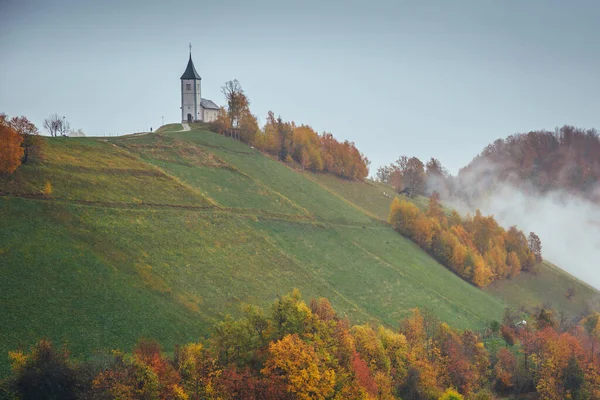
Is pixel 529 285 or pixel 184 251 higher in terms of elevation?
pixel 184 251

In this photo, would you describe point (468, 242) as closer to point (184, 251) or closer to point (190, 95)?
point (190, 95)

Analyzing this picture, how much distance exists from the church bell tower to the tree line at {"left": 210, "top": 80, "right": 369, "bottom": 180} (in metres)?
6.96

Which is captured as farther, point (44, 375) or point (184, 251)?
point (184, 251)

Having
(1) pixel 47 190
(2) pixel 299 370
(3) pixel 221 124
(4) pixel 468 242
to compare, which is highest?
(3) pixel 221 124

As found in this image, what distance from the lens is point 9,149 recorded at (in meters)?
72.2

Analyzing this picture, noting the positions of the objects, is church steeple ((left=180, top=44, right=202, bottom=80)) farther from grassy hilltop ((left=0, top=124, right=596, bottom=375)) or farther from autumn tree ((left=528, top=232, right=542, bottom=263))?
autumn tree ((left=528, top=232, right=542, bottom=263))

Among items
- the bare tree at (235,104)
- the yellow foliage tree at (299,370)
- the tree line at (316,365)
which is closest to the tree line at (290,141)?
the bare tree at (235,104)

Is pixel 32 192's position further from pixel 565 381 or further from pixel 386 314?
pixel 565 381

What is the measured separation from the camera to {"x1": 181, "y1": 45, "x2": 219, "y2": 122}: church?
466 feet

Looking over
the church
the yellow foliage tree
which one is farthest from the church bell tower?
the yellow foliage tree

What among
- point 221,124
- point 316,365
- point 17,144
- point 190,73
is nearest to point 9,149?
point 17,144

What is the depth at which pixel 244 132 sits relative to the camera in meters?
140

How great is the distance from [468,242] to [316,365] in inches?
3665

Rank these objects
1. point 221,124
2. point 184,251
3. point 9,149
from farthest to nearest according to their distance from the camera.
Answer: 1. point 221,124
2. point 184,251
3. point 9,149
